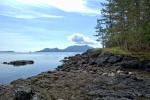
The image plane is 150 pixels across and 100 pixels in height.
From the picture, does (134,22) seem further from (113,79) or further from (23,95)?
(23,95)

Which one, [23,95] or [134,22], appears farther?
[134,22]

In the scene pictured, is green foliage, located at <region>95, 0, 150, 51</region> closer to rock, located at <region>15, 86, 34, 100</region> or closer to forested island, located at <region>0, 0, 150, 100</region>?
forested island, located at <region>0, 0, 150, 100</region>

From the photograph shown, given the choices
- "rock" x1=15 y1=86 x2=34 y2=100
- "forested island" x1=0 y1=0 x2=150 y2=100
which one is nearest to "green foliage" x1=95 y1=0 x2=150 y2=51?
"forested island" x1=0 y1=0 x2=150 y2=100

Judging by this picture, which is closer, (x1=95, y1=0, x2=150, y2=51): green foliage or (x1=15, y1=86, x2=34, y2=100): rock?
(x1=15, y1=86, x2=34, y2=100): rock

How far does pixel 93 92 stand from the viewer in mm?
24078

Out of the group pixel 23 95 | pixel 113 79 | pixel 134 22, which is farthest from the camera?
pixel 134 22

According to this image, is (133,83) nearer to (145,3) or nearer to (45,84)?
(45,84)

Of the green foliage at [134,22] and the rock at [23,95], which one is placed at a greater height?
the green foliage at [134,22]

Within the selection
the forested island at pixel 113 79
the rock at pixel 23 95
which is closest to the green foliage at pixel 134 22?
the forested island at pixel 113 79

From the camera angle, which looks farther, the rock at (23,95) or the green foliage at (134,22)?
the green foliage at (134,22)

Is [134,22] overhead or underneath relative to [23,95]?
overhead

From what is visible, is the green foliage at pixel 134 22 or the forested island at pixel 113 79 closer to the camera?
the forested island at pixel 113 79

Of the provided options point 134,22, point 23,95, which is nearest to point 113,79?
point 23,95

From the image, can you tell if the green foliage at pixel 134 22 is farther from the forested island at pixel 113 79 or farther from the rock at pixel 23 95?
the rock at pixel 23 95
